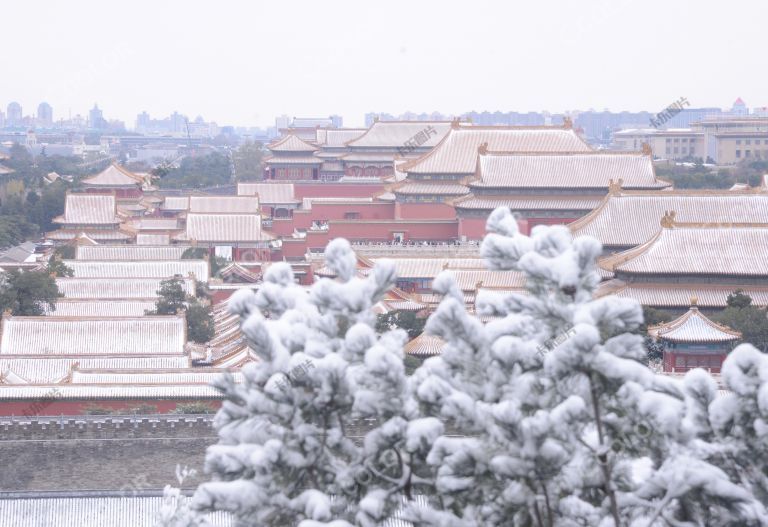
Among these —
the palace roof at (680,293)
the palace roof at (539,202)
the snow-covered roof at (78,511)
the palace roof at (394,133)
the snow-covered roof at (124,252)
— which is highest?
the palace roof at (394,133)

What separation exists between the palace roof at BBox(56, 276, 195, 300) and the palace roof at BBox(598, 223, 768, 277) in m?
9.80

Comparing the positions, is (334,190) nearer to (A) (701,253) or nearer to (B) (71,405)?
(A) (701,253)

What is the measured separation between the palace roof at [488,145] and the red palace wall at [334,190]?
8.20 metres

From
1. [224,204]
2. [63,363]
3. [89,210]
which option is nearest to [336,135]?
[224,204]

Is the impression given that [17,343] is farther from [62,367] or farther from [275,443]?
[275,443]

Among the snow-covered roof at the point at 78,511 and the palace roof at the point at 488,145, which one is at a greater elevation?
the palace roof at the point at 488,145

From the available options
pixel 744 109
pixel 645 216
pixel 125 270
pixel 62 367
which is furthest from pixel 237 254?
pixel 744 109

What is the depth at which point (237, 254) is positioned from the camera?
1582 inches

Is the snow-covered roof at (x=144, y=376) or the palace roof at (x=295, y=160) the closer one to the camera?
the snow-covered roof at (x=144, y=376)

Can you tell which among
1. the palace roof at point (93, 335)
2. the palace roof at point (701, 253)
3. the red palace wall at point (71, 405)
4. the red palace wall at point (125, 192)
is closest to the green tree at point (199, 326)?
the palace roof at point (93, 335)

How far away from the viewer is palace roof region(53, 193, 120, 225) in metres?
43.6

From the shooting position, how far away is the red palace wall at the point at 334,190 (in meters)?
48.5

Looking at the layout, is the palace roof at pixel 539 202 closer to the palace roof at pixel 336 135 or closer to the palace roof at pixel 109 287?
the palace roof at pixel 109 287

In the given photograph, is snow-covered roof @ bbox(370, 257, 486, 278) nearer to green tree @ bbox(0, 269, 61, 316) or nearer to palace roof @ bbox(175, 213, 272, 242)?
green tree @ bbox(0, 269, 61, 316)
